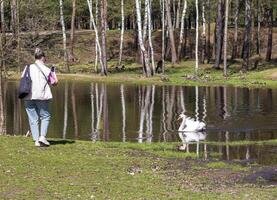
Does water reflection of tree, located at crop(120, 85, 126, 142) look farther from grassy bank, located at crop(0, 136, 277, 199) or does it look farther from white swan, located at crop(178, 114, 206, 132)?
grassy bank, located at crop(0, 136, 277, 199)

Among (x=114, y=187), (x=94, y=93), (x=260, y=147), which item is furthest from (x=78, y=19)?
(x=114, y=187)

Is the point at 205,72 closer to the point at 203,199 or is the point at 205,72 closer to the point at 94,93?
the point at 94,93

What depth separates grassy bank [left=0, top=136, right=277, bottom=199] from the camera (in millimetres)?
10266

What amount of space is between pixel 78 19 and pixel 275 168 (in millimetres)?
80125

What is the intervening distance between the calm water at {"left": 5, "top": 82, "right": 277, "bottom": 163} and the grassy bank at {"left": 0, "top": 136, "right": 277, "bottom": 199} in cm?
283

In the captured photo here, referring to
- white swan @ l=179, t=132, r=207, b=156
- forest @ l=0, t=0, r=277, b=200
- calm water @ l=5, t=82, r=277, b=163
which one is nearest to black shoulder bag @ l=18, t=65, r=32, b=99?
forest @ l=0, t=0, r=277, b=200

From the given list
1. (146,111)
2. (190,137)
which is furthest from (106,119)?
(190,137)

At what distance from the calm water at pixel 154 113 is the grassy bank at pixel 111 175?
283 centimetres

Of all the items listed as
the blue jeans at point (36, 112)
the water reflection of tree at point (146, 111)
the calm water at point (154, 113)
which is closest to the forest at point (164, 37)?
the water reflection of tree at point (146, 111)

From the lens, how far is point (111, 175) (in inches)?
470

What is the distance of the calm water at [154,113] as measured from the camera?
20625 mm

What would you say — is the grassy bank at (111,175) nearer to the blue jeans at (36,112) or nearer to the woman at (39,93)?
the blue jeans at (36,112)

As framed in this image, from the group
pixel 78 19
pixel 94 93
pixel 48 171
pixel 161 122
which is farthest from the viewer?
pixel 78 19

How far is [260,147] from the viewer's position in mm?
17703
